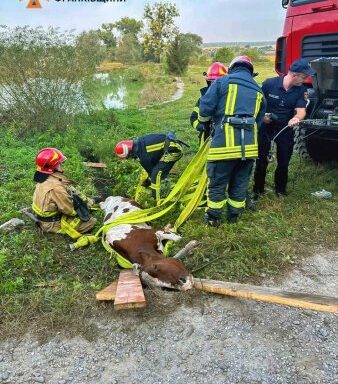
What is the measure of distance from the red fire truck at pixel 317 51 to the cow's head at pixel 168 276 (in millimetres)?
2531

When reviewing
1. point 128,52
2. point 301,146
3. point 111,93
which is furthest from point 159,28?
point 301,146

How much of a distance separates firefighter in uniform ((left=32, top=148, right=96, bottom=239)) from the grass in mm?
181

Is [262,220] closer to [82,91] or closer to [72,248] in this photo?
[72,248]

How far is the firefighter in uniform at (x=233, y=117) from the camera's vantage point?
13.0 feet

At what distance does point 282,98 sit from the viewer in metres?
4.75

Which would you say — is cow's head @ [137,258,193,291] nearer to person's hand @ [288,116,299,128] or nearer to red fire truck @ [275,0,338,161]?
person's hand @ [288,116,299,128]

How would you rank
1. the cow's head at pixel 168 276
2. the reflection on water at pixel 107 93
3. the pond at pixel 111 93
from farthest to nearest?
1. the reflection on water at pixel 107 93
2. the pond at pixel 111 93
3. the cow's head at pixel 168 276

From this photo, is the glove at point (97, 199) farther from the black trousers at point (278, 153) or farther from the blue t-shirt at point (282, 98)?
the blue t-shirt at point (282, 98)

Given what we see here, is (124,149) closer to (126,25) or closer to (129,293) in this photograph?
(129,293)

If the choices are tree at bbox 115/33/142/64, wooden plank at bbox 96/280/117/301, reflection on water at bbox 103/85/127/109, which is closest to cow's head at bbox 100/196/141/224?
wooden plank at bbox 96/280/117/301

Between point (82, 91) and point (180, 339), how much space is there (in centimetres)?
804

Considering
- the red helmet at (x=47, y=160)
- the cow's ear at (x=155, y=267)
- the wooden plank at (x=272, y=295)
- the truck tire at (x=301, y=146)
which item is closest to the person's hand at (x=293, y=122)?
the truck tire at (x=301, y=146)

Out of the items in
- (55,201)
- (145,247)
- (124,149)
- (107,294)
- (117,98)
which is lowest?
(117,98)

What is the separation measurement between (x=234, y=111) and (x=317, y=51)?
1987 millimetres
